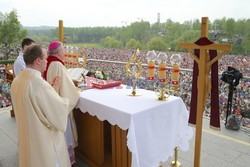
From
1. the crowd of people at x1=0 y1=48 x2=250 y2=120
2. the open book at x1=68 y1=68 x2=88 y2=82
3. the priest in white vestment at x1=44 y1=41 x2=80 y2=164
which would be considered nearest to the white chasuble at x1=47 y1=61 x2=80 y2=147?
the priest in white vestment at x1=44 y1=41 x2=80 y2=164

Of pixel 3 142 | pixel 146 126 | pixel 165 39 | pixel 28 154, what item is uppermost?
pixel 165 39

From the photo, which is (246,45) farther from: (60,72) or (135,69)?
(60,72)

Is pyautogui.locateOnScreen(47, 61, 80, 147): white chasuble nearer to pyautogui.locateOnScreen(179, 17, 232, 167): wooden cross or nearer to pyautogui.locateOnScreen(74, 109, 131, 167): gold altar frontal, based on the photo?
pyautogui.locateOnScreen(74, 109, 131, 167): gold altar frontal

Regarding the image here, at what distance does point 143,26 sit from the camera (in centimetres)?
1381

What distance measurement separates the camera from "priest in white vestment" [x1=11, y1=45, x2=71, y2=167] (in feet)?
7.39

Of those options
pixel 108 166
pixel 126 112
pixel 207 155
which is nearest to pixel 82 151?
pixel 108 166

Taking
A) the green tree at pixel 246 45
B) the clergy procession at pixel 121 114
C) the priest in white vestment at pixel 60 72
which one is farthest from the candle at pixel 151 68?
the green tree at pixel 246 45

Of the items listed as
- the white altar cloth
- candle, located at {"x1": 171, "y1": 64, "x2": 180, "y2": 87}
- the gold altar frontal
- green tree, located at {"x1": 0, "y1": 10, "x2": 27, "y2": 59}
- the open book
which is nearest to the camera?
the white altar cloth

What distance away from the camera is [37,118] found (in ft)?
7.57

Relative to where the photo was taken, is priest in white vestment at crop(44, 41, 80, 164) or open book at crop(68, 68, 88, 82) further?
open book at crop(68, 68, 88, 82)

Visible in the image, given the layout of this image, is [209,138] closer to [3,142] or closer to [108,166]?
[108,166]

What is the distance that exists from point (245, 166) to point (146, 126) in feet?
5.92

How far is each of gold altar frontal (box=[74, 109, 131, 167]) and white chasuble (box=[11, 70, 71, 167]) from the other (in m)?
0.68

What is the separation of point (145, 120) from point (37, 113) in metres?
1.11
